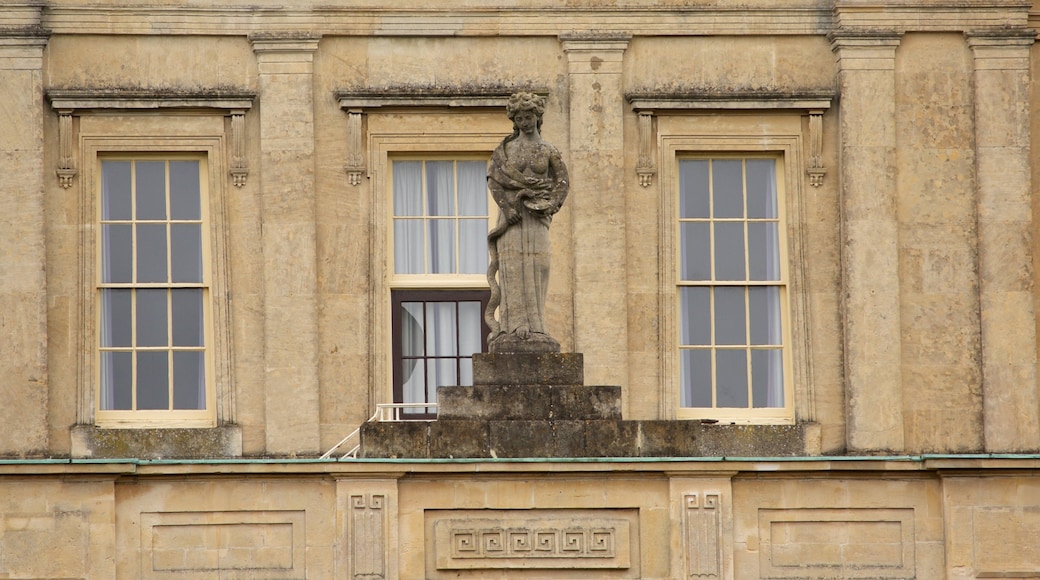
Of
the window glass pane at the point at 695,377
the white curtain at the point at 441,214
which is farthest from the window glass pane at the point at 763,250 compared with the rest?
the white curtain at the point at 441,214

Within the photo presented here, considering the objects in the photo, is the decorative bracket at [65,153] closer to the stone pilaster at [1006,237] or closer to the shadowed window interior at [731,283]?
the shadowed window interior at [731,283]

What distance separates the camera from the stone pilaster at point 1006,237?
99.3ft

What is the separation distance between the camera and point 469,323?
1219 inches

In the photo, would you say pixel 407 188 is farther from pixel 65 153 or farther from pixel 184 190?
pixel 65 153

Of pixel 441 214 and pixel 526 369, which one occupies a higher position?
pixel 441 214

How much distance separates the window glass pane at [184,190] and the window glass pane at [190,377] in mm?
1681

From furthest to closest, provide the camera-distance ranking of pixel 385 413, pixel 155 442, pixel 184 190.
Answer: pixel 184 190, pixel 385 413, pixel 155 442

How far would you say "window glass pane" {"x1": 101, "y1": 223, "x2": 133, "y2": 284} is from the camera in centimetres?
3047

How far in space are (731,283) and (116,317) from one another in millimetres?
7419

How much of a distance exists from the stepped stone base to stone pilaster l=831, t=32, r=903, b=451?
7.50 metres

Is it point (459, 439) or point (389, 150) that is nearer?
point (459, 439)

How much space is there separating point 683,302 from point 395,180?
12.4 feet

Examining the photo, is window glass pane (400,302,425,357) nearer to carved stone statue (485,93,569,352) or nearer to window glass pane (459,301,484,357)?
window glass pane (459,301,484,357)

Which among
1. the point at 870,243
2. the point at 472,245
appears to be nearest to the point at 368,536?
the point at 472,245
